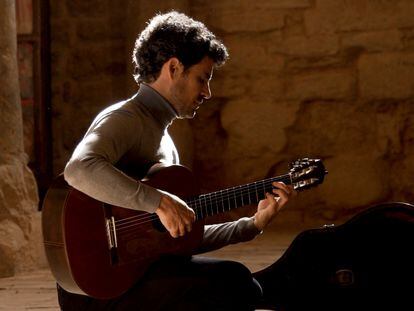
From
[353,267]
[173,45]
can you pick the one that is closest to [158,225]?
[173,45]

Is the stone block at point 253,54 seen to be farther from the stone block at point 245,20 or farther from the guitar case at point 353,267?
the guitar case at point 353,267

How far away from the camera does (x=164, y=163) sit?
8.96ft

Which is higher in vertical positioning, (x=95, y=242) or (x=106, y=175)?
(x=106, y=175)

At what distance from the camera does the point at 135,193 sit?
8.18 ft

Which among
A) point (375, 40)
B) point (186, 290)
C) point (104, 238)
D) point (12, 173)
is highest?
point (375, 40)

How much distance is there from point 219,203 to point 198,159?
3.69m

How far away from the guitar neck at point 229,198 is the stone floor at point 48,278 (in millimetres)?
1357

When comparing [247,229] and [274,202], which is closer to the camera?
[274,202]

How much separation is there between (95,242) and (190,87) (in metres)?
0.52

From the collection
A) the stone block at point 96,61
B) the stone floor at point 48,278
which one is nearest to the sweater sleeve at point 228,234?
the stone floor at point 48,278

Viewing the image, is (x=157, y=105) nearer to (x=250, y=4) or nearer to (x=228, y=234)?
(x=228, y=234)

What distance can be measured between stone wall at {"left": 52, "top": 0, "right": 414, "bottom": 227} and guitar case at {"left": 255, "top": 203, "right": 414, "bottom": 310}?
3.20 meters

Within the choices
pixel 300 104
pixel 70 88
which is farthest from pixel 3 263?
pixel 300 104

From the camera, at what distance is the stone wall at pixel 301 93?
20.2 ft
